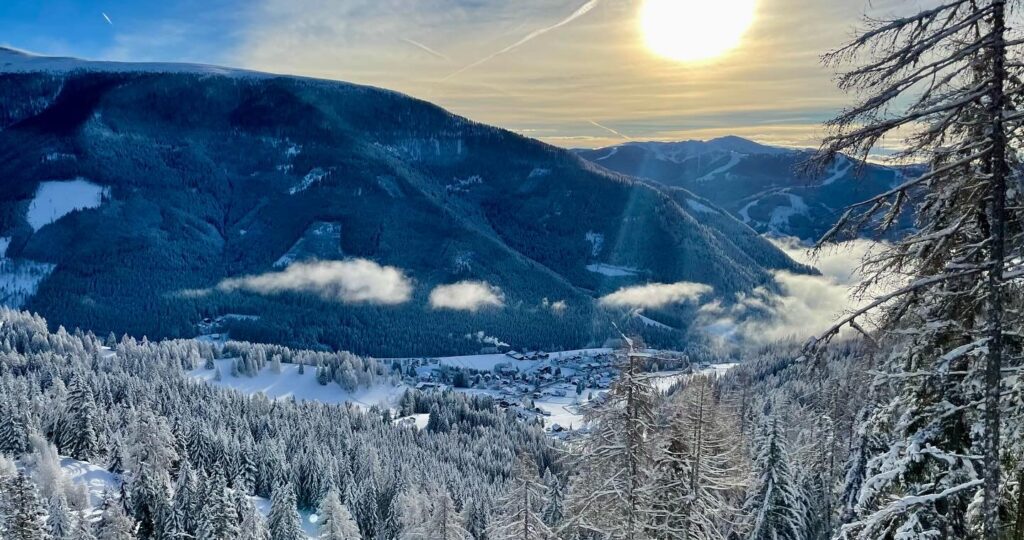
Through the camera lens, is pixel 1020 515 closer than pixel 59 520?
Yes

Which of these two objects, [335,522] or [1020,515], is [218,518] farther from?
[1020,515]

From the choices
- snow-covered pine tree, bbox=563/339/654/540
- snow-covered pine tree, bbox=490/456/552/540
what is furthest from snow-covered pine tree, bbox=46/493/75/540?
snow-covered pine tree, bbox=563/339/654/540

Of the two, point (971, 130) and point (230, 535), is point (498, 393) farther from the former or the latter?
point (971, 130)

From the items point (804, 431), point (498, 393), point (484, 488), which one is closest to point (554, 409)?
point (498, 393)

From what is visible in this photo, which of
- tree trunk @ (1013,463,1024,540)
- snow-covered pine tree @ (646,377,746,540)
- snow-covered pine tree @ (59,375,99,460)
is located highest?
tree trunk @ (1013,463,1024,540)

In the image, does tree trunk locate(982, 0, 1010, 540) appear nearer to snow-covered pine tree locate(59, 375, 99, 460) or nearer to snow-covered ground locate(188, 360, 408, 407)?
snow-covered pine tree locate(59, 375, 99, 460)

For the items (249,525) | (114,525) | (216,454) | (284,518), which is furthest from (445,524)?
(216,454)
